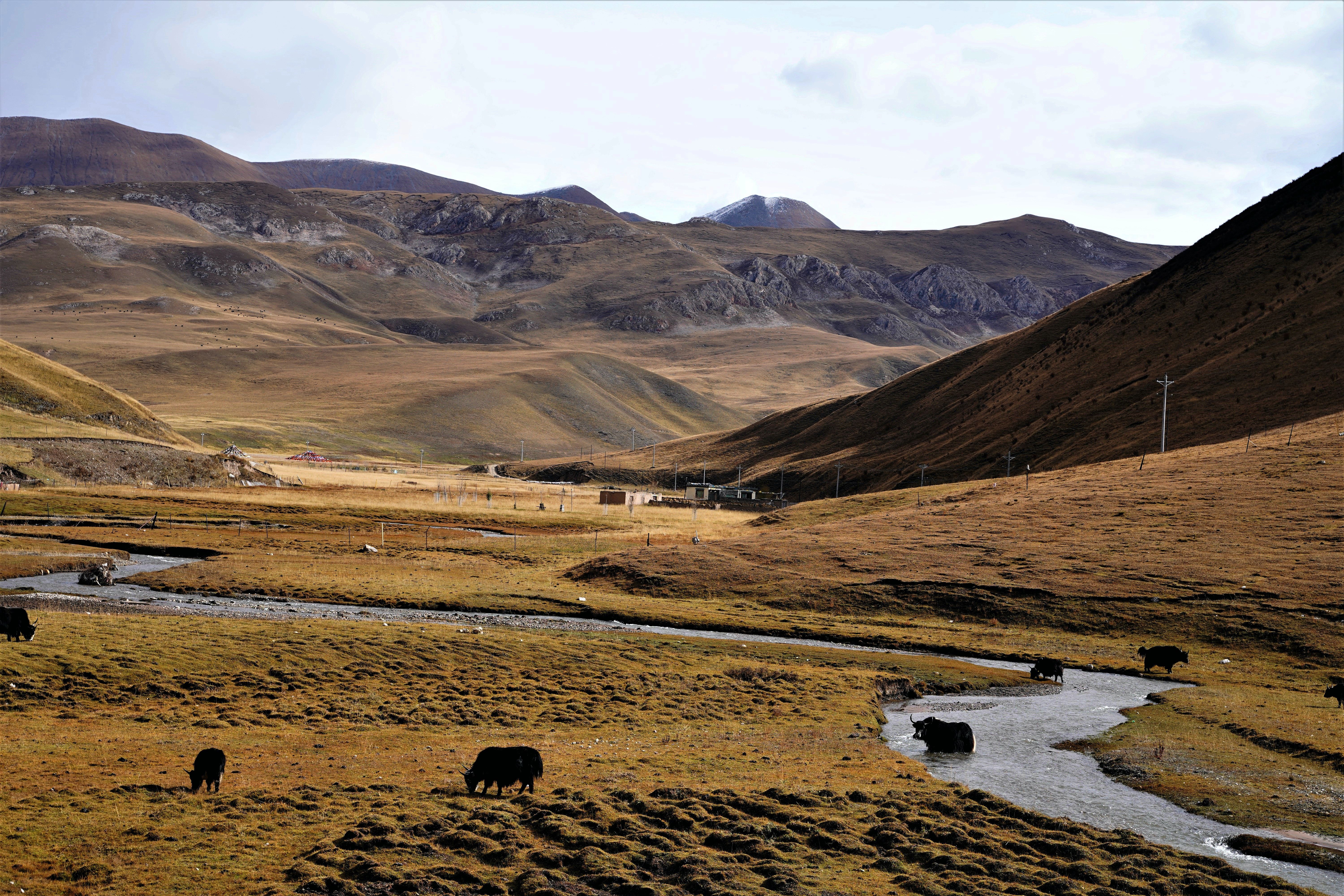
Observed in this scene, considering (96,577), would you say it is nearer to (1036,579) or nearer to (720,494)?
(1036,579)

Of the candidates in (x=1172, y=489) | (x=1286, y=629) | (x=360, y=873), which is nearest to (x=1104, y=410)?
(x=1172, y=489)

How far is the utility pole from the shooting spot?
106938 millimetres

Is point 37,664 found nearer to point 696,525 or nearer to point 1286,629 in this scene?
point 1286,629

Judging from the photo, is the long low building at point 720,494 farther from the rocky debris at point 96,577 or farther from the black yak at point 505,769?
the black yak at point 505,769

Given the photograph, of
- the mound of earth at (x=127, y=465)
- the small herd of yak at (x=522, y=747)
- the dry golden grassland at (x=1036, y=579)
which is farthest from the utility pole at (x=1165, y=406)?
the mound of earth at (x=127, y=465)

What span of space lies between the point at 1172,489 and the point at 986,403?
89909 mm

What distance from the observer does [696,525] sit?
115 metres

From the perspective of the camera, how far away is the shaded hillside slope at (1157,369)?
113375 millimetres

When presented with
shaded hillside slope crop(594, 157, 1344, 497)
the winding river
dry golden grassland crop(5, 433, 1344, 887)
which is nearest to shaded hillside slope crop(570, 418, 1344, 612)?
dry golden grassland crop(5, 433, 1344, 887)

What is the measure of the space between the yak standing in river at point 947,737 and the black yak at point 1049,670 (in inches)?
578

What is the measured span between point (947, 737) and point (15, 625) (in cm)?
3233

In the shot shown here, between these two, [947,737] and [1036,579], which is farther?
[1036,579]

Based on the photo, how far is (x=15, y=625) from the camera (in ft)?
119

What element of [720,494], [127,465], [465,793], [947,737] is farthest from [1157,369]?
[465,793]
